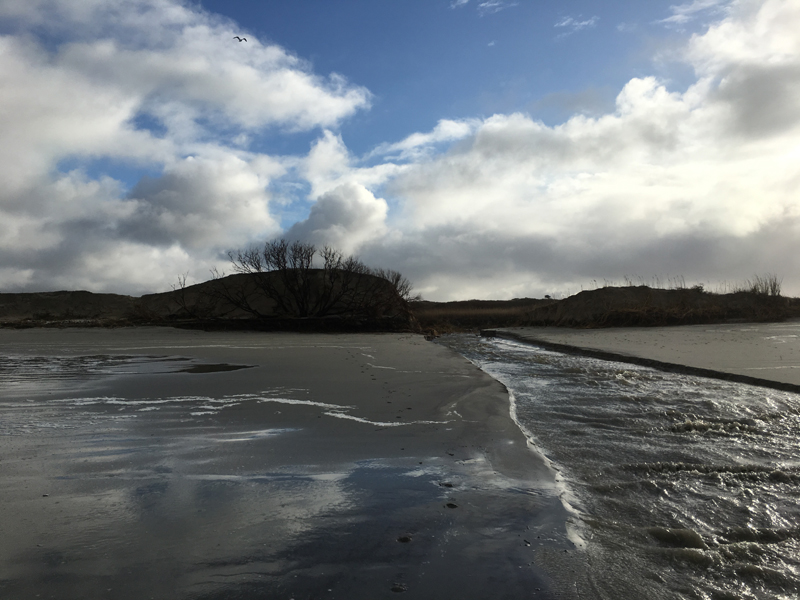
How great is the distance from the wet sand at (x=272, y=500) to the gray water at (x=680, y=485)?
232mm

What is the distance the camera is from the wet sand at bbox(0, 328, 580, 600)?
1.65 metres

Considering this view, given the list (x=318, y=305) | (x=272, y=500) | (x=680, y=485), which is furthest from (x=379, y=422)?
(x=318, y=305)

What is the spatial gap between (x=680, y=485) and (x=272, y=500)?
2.33 m

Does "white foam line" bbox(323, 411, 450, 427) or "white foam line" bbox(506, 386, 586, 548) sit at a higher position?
"white foam line" bbox(323, 411, 450, 427)

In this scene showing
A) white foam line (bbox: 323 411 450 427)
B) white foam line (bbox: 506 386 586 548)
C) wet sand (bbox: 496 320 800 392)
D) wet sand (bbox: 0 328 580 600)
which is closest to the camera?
wet sand (bbox: 0 328 580 600)

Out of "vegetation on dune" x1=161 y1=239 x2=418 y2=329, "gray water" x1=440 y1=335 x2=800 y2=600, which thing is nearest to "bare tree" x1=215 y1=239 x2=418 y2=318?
"vegetation on dune" x1=161 y1=239 x2=418 y2=329

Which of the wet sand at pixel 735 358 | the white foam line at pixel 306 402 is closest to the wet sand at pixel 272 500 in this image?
the white foam line at pixel 306 402

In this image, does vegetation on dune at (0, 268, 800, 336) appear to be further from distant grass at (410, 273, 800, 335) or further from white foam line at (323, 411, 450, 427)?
white foam line at (323, 411, 450, 427)

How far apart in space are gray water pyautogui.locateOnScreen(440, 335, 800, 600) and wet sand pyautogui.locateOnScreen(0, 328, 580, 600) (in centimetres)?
23

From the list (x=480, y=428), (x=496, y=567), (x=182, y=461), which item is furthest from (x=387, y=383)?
(x=496, y=567)

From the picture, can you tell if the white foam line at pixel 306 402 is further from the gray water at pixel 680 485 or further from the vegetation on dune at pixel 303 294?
the vegetation on dune at pixel 303 294

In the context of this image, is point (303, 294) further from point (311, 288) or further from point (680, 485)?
point (680, 485)

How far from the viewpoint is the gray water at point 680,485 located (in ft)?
6.03

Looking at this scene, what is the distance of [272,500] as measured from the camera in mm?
2322
